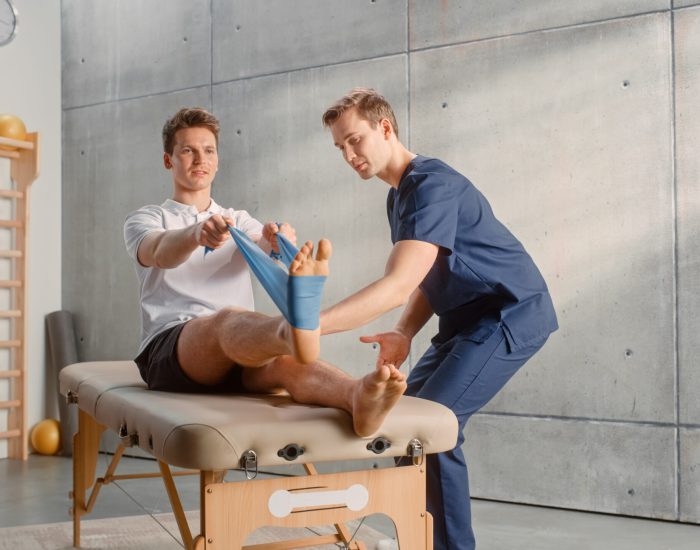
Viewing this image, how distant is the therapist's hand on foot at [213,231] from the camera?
197cm

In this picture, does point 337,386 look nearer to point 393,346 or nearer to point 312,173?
point 393,346

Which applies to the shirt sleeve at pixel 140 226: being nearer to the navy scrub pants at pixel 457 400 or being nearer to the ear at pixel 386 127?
the ear at pixel 386 127

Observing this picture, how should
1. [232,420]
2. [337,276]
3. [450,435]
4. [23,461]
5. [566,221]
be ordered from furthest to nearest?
[23,461] → [337,276] → [566,221] → [450,435] → [232,420]

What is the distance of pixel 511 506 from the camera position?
3.48 metres

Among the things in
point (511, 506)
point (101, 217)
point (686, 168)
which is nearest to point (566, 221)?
point (686, 168)

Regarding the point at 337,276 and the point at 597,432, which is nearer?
the point at 597,432

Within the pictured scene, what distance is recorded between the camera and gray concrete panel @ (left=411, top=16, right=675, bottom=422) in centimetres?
326

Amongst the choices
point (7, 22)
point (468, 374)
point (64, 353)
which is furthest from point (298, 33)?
point (468, 374)

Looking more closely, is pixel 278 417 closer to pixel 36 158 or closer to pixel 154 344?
pixel 154 344

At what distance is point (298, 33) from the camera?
4035mm

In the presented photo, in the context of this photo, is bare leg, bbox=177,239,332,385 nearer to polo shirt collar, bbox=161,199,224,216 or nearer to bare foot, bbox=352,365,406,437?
bare foot, bbox=352,365,406,437

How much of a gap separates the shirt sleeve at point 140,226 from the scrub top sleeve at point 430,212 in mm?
723

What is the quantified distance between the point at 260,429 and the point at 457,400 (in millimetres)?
651

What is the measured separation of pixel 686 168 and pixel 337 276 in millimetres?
1535
